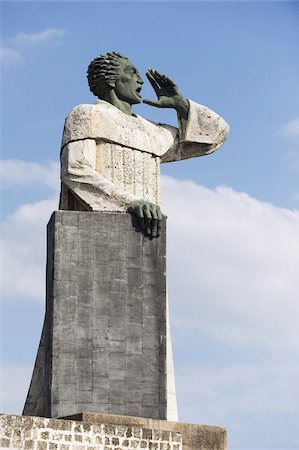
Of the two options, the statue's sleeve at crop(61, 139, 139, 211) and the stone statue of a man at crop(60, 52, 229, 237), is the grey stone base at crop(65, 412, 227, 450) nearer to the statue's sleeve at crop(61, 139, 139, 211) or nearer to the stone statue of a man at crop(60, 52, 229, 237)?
the stone statue of a man at crop(60, 52, 229, 237)

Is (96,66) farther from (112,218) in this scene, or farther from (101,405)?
(101,405)

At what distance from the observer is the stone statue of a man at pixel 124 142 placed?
19.6m

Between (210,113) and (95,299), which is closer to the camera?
(95,299)

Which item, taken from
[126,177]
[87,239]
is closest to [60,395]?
[87,239]

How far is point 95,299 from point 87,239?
85 centimetres

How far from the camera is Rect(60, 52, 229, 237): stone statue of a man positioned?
64.3 ft

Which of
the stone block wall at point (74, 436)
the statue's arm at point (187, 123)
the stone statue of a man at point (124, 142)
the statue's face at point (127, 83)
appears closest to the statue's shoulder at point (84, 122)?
the stone statue of a man at point (124, 142)

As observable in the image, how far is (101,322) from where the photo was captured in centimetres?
1888

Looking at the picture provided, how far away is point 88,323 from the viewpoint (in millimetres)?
18797

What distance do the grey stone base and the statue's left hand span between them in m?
5.04

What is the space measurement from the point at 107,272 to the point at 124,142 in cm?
213

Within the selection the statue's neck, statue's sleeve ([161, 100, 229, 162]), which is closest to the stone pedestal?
the statue's neck

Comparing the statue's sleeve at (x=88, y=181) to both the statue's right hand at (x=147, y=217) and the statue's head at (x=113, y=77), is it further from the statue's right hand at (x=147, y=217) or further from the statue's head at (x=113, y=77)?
the statue's head at (x=113, y=77)

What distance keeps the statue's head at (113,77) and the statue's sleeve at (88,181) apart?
1.01m
